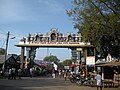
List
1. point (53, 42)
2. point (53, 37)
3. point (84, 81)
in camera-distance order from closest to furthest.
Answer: point (84, 81), point (53, 42), point (53, 37)

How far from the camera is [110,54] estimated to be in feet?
144

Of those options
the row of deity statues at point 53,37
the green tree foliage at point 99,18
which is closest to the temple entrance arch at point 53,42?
the row of deity statues at point 53,37

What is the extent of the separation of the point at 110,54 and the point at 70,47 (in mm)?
10183

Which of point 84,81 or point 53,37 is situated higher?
point 53,37

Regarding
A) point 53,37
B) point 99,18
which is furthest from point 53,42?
point 99,18

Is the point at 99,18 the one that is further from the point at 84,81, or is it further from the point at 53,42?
the point at 53,42

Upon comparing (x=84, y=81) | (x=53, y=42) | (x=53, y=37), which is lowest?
(x=84, y=81)

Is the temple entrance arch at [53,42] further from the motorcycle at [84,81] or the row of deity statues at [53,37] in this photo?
the motorcycle at [84,81]

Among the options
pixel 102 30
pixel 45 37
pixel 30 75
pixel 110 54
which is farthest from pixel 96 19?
pixel 45 37

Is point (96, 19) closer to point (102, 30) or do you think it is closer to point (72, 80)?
point (102, 30)

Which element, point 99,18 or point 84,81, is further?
point 84,81

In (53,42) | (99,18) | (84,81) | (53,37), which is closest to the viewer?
(99,18)

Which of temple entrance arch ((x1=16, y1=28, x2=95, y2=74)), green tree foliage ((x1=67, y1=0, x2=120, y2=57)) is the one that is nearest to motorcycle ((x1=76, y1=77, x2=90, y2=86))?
green tree foliage ((x1=67, y1=0, x2=120, y2=57))

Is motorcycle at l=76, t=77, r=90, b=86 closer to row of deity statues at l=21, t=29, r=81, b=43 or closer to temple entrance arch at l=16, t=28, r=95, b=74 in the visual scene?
temple entrance arch at l=16, t=28, r=95, b=74
